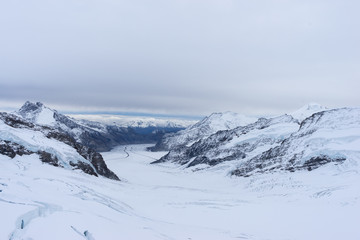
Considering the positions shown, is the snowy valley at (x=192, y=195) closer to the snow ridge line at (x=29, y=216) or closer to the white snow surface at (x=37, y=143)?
the snow ridge line at (x=29, y=216)

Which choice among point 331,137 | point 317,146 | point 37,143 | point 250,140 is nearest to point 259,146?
point 250,140

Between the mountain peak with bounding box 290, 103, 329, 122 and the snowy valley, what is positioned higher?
the mountain peak with bounding box 290, 103, 329, 122

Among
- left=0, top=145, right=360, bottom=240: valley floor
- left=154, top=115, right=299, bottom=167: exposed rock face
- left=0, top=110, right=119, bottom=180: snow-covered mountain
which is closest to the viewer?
left=0, top=145, right=360, bottom=240: valley floor

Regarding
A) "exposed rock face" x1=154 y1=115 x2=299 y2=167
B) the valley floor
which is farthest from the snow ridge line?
"exposed rock face" x1=154 y1=115 x2=299 y2=167

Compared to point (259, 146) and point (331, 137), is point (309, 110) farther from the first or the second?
point (331, 137)

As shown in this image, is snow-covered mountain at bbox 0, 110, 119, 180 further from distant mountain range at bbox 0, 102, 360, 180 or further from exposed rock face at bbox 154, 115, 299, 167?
exposed rock face at bbox 154, 115, 299, 167

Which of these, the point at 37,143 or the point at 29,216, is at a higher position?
the point at 29,216

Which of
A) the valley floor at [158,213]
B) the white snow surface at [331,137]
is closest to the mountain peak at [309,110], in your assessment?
the white snow surface at [331,137]
